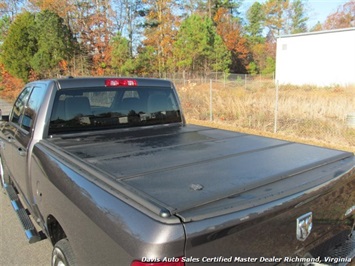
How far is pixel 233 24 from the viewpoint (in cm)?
5378

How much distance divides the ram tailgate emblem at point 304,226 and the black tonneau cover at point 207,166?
16cm

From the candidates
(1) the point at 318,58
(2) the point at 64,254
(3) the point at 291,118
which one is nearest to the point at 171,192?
(2) the point at 64,254

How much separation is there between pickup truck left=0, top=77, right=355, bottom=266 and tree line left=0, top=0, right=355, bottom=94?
1175 inches

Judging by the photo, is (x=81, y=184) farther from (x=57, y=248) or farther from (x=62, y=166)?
(x=57, y=248)

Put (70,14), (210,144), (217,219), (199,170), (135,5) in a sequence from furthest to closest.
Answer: (135,5) < (70,14) < (210,144) < (199,170) < (217,219)

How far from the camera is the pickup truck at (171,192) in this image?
142 cm

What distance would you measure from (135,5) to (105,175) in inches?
1838

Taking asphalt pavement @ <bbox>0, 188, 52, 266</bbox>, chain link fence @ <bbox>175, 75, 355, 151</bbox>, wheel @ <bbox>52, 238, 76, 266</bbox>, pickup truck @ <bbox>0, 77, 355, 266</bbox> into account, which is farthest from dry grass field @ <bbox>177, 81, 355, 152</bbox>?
wheel @ <bbox>52, 238, 76, 266</bbox>

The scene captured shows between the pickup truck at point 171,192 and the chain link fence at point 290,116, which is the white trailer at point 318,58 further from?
the pickup truck at point 171,192

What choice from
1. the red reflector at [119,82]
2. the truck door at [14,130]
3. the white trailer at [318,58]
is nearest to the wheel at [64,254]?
the truck door at [14,130]

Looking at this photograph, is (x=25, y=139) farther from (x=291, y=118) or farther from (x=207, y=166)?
(x=291, y=118)

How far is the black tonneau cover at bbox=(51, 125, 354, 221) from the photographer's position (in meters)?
1.59

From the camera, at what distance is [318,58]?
30984mm

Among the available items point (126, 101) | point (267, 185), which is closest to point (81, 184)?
point (267, 185)
